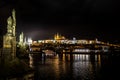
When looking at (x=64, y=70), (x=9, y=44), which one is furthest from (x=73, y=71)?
(x=9, y=44)

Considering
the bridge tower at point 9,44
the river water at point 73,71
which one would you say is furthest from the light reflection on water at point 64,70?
the bridge tower at point 9,44

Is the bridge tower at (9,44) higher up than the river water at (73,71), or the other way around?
the bridge tower at (9,44)

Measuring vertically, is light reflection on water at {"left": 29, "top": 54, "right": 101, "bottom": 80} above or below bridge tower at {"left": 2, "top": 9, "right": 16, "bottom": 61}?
below

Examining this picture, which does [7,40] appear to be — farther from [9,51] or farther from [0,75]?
[0,75]

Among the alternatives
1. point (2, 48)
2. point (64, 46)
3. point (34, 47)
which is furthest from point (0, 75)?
point (64, 46)

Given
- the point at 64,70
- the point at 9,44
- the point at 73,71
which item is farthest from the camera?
the point at 64,70

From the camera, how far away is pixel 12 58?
31734 millimetres

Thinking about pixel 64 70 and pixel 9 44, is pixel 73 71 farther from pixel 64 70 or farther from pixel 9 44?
pixel 9 44

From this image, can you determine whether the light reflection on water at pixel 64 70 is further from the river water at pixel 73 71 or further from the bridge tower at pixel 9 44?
the bridge tower at pixel 9 44

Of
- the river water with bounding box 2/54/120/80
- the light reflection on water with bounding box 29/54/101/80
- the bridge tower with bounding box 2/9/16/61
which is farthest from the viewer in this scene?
the light reflection on water with bounding box 29/54/101/80

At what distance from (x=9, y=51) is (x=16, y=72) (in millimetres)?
3334

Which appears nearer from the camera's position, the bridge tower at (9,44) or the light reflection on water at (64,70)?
the bridge tower at (9,44)

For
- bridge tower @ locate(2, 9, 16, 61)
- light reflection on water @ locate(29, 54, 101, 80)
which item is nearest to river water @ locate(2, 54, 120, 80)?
light reflection on water @ locate(29, 54, 101, 80)

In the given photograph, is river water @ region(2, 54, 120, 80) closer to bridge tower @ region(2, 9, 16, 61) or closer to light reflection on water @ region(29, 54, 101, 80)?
light reflection on water @ region(29, 54, 101, 80)
